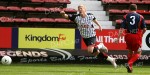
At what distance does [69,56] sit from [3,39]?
2.70m

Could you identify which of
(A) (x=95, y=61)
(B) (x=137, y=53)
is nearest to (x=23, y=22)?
(A) (x=95, y=61)

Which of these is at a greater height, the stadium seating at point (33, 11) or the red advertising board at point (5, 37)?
the stadium seating at point (33, 11)

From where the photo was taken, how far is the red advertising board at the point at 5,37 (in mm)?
19500

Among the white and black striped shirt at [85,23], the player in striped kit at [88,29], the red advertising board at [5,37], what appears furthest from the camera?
the red advertising board at [5,37]

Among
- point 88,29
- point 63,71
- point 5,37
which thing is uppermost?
point 88,29

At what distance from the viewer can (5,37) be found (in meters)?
19.6

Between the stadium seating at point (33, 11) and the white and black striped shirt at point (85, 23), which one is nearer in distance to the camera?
the white and black striped shirt at point (85, 23)

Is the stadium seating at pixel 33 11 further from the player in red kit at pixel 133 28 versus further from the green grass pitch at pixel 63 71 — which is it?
the player in red kit at pixel 133 28

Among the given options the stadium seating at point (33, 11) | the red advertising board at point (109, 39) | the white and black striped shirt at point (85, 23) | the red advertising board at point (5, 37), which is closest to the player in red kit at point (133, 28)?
the white and black striped shirt at point (85, 23)

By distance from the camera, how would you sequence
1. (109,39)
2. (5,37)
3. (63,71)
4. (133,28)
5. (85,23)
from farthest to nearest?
(109,39)
(5,37)
(85,23)
(63,71)
(133,28)

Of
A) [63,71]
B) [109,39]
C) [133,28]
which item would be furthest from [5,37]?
[133,28]

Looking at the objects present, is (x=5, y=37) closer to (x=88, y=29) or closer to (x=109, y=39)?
(x=109, y=39)

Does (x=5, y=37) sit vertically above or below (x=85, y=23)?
below

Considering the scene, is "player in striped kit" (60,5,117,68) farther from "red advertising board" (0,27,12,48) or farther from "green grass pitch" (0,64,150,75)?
"red advertising board" (0,27,12,48)
